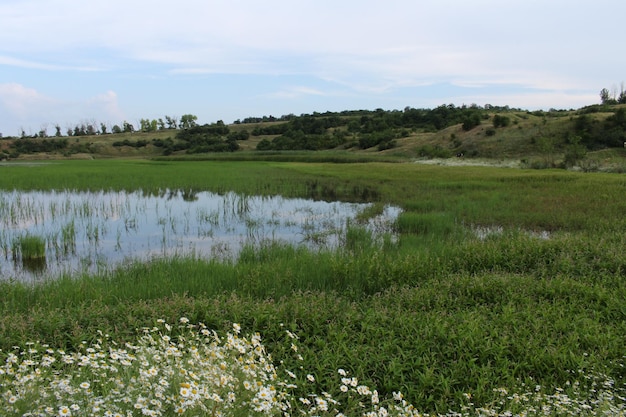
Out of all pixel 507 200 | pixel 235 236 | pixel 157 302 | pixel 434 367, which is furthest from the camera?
pixel 507 200

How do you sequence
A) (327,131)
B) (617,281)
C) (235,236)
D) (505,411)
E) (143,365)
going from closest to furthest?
(143,365) < (505,411) < (617,281) < (235,236) < (327,131)

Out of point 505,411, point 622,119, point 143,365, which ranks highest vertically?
point 622,119

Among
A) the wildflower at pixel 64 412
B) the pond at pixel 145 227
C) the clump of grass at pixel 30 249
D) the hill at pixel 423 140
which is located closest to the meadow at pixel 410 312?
the wildflower at pixel 64 412

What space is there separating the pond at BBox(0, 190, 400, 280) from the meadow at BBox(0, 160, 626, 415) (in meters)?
1.95

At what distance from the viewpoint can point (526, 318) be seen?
582 centimetres

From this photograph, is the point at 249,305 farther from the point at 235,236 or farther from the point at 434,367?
the point at 235,236

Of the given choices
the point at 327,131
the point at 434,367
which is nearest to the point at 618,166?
the point at 434,367

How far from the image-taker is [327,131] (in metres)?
106

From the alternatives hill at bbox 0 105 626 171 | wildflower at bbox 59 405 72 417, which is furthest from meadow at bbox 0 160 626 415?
hill at bbox 0 105 626 171

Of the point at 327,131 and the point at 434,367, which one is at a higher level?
the point at 327,131

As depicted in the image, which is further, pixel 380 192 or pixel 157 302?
pixel 380 192

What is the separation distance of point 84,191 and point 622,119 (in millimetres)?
54818

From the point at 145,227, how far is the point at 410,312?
1065 cm

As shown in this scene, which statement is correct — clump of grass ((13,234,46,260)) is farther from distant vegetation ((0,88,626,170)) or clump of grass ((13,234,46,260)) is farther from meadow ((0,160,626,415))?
distant vegetation ((0,88,626,170))
